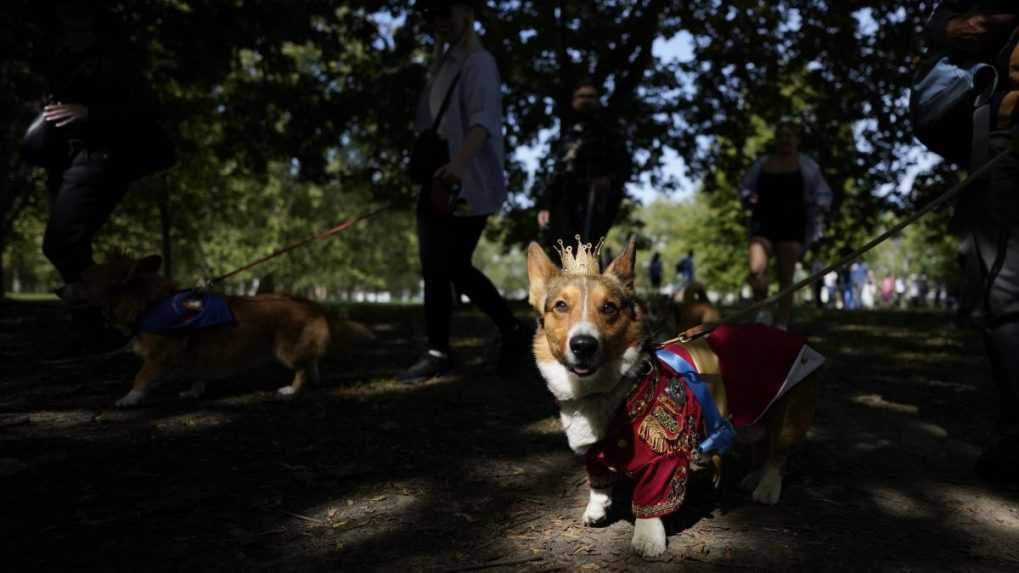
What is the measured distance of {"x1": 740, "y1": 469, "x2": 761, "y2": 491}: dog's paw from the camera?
331cm

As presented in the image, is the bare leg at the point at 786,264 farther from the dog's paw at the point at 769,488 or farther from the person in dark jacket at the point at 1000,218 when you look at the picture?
the dog's paw at the point at 769,488

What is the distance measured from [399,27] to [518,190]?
569 cm

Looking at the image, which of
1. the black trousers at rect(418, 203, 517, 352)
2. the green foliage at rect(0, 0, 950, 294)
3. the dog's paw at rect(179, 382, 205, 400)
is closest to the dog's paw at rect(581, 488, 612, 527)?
the black trousers at rect(418, 203, 517, 352)

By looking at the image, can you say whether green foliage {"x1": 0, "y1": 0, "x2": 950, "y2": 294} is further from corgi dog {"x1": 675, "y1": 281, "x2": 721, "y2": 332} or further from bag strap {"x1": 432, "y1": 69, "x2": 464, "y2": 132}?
corgi dog {"x1": 675, "y1": 281, "x2": 721, "y2": 332}

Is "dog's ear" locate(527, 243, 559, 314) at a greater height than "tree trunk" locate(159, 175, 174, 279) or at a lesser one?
lesser

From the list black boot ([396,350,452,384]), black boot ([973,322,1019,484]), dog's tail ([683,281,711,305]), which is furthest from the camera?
black boot ([396,350,452,384])

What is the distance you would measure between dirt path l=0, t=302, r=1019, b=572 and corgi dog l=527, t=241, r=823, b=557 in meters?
0.26

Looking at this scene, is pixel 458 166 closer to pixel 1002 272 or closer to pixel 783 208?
pixel 1002 272

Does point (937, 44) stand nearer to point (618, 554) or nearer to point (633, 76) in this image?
point (618, 554)

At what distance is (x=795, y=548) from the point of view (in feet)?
8.52

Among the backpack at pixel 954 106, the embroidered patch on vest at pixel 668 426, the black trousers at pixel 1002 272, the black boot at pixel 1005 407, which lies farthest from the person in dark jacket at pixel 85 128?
the black boot at pixel 1005 407

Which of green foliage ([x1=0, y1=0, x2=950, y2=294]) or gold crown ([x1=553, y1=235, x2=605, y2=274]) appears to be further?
green foliage ([x1=0, y1=0, x2=950, y2=294])

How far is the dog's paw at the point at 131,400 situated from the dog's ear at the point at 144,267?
0.76 meters

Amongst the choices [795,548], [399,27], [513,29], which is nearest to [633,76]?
[513,29]
